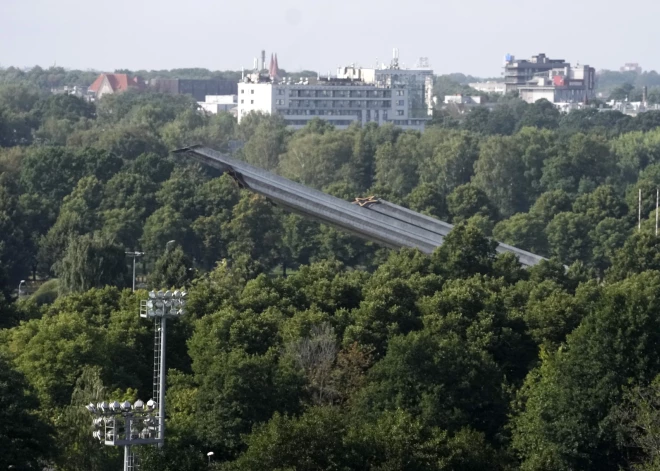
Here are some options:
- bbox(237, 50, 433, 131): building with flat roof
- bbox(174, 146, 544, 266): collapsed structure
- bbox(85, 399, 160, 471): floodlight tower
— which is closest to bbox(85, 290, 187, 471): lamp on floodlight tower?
bbox(85, 399, 160, 471): floodlight tower

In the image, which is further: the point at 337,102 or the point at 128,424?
the point at 337,102

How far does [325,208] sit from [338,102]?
109137mm

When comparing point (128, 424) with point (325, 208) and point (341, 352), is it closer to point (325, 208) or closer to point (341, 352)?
point (341, 352)

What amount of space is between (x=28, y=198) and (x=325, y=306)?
37.4 meters

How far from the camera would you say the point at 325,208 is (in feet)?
203

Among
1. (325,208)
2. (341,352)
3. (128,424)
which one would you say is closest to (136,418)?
(128,424)

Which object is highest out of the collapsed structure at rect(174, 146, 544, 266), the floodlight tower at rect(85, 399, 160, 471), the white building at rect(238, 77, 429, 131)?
the collapsed structure at rect(174, 146, 544, 266)

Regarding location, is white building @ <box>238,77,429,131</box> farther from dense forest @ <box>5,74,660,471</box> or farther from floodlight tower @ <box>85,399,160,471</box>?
floodlight tower @ <box>85,399,160,471</box>

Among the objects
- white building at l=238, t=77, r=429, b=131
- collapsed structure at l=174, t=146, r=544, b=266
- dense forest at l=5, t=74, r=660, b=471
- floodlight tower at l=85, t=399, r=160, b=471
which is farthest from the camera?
white building at l=238, t=77, r=429, b=131

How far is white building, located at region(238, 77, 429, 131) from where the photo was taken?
17062 cm

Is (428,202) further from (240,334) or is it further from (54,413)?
(54,413)

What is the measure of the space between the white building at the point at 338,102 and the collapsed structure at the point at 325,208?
104m

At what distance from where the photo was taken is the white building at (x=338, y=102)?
6718 inches

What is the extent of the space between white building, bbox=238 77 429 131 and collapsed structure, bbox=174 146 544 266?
104m
